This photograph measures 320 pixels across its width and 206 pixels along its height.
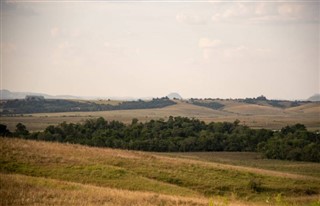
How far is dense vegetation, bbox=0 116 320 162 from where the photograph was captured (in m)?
80.2

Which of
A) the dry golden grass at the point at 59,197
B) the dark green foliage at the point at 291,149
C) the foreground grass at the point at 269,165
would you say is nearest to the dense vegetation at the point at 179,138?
the dark green foliage at the point at 291,149

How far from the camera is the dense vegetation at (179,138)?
80188mm

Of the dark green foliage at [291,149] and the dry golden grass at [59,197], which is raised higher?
the dry golden grass at [59,197]

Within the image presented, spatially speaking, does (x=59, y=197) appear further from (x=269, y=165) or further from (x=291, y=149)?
(x=291, y=149)

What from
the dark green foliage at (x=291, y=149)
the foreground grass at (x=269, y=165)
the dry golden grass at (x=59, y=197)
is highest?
the dry golden grass at (x=59, y=197)

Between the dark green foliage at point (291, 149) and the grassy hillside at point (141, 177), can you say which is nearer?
the grassy hillside at point (141, 177)

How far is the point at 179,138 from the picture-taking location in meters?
90.4

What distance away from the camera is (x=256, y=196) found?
3897cm

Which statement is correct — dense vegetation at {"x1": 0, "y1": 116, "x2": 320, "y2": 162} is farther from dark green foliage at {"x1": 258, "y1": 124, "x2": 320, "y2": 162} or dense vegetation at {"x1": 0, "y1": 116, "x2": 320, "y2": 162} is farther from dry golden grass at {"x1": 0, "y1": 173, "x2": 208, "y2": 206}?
dry golden grass at {"x1": 0, "y1": 173, "x2": 208, "y2": 206}

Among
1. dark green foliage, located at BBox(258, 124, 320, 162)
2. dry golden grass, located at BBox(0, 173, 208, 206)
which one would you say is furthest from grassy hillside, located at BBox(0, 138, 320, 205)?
dark green foliage, located at BBox(258, 124, 320, 162)

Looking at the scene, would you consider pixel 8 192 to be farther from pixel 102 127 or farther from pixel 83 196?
pixel 102 127

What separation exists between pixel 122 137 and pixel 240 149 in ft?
87.5

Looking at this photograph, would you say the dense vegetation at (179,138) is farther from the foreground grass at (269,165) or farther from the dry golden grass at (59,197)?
the dry golden grass at (59,197)

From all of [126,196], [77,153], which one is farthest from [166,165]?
[126,196]
